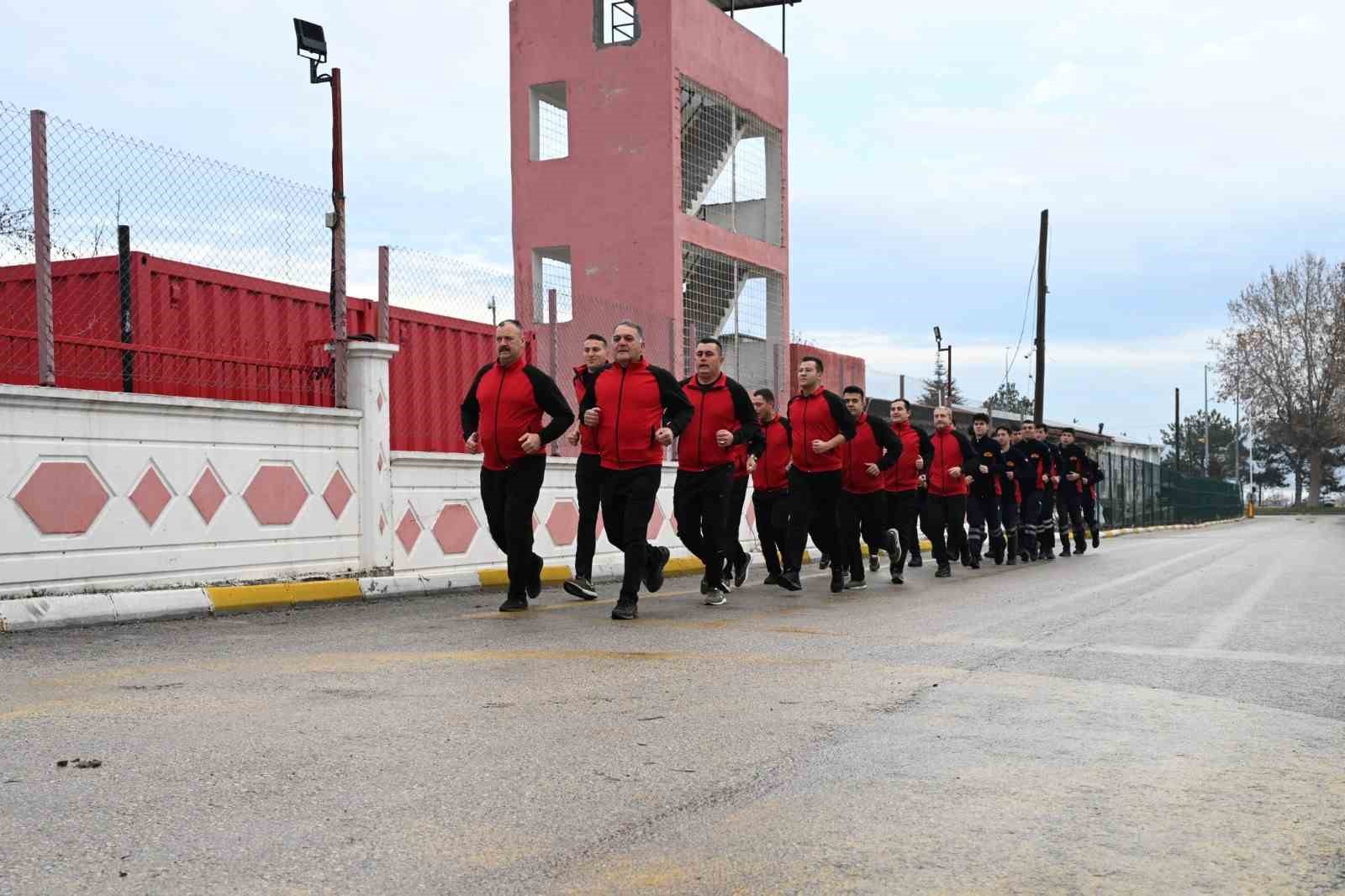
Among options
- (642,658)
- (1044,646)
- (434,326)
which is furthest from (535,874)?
(434,326)

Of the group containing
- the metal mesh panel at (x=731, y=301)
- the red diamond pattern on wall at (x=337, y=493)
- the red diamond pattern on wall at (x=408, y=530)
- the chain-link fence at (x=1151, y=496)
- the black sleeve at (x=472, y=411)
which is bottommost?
the chain-link fence at (x=1151, y=496)

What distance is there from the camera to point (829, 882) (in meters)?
3.30

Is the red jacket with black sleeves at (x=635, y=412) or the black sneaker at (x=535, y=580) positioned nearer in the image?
the red jacket with black sleeves at (x=635, y=412)

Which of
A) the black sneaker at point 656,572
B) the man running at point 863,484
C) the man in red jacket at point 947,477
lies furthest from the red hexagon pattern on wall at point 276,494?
the man in red jacket at point 947,477

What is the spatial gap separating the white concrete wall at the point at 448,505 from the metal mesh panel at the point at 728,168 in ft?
44.8

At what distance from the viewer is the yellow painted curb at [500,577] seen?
13459mm

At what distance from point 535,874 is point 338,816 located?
0.79 meters

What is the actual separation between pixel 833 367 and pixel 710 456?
16258mm

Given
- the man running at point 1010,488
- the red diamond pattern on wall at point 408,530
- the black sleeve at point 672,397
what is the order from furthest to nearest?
the man running at point 1010,488
the red diamond pattern on wall at point 408,530
the black sleeve at point 672,397

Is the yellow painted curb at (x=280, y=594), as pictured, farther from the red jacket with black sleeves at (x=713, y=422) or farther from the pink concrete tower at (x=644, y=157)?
the pink concrete tower at (x=644, y=157)

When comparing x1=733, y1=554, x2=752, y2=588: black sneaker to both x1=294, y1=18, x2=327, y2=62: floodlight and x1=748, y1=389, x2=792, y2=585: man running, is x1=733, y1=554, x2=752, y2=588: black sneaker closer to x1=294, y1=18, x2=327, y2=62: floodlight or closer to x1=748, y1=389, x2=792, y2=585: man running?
x1=748, y1=389, x2=792, y2=585: man running

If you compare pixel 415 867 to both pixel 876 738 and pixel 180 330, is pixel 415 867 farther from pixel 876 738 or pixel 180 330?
pixel 180 330

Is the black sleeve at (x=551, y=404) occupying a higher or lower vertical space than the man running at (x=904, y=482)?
higher

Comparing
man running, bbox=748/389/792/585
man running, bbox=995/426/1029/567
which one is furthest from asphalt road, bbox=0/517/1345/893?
man running, bbox=995/426/1029/567
